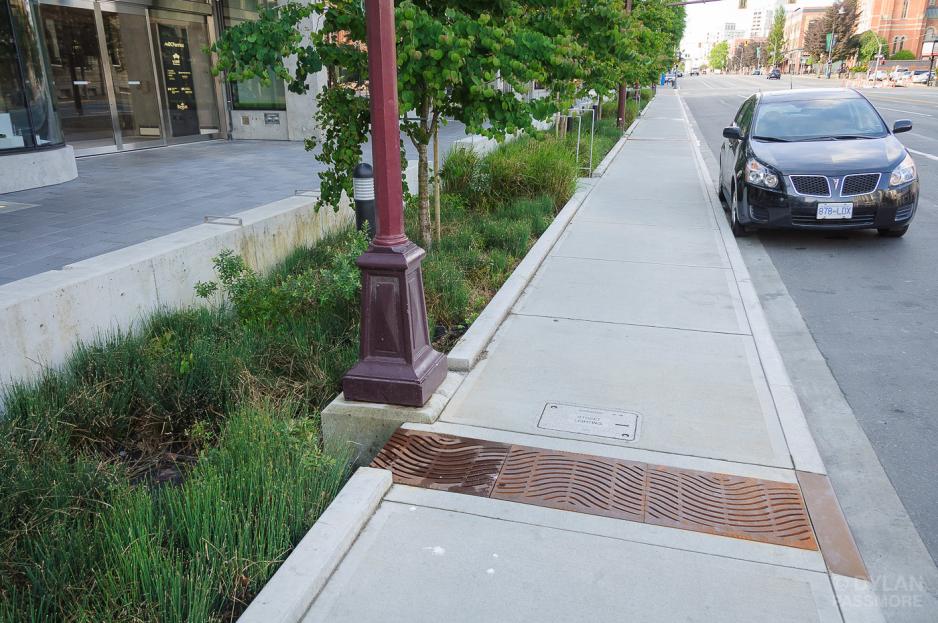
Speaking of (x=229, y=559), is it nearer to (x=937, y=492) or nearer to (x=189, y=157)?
(x=937, y=492)

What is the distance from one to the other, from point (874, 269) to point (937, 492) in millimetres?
4538

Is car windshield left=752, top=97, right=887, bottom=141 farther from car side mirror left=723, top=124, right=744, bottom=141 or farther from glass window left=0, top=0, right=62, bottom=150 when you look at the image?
glass window left=0, top=0, right=62, bottom=150

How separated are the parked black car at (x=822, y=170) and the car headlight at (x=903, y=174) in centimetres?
1

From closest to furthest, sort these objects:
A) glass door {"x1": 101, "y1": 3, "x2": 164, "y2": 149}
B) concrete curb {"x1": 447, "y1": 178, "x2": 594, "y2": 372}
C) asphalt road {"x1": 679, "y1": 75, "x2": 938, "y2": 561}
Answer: asphalt road {"x1": 679, "y1": 75, "x2": 938, "y2": 561} < concrete curb {"x1": 447, "y1": 178, "x2": 594, "y2": 372} < glass door {"x1": 101, "y1": 3, "x2": 164, "y2": 149}

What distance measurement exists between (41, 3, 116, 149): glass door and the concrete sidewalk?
11.6 m

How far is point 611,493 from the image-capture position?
347cm

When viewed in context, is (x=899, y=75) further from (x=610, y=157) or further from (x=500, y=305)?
(x=500, y=305)

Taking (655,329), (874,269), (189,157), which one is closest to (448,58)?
(655,329)

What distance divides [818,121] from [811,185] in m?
1.67

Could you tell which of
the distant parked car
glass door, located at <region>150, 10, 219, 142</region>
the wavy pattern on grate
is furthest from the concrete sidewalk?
the distant parked car

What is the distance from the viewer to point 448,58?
18.7 feet

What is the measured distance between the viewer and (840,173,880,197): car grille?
7984mm

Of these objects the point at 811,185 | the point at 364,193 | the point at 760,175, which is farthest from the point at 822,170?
the point at 364,193

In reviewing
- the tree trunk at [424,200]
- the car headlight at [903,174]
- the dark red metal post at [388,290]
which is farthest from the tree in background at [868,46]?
the dark red metal post at [388,290]
